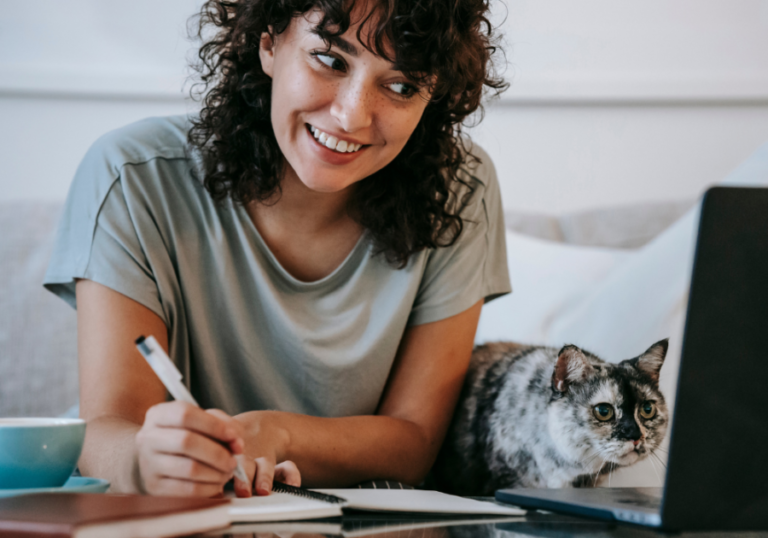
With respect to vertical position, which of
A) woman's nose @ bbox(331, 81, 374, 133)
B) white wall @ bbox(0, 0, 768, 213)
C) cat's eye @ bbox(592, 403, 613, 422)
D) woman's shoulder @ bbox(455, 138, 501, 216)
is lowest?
cat's eye @ bbox(592, 403, 613, 422)

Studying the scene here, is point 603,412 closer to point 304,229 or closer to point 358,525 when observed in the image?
point 358,525

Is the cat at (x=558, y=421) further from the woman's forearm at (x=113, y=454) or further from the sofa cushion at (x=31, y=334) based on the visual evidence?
the sofa cushion at (x=31, y=334)

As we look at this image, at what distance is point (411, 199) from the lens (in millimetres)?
1262

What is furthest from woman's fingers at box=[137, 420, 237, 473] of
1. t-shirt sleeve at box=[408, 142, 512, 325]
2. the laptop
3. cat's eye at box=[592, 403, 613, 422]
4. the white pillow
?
the white pillow

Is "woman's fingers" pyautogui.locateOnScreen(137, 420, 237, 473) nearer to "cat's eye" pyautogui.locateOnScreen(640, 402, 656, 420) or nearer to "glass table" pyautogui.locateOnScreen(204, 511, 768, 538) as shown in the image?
"glass table" pyautogui.locateOnScreen(204, 511, 768, 538)

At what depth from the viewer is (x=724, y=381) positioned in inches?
18.8

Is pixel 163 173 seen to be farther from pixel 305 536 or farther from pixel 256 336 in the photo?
pixel 305 536

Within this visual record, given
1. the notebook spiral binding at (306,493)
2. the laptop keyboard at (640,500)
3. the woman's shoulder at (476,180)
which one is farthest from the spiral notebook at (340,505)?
the woman's shoulder at (476,180)

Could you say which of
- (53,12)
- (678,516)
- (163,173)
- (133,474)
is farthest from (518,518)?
(53,12)

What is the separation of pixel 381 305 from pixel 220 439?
66 cm

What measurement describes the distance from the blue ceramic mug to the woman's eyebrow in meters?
0.61

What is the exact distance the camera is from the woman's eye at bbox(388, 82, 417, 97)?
101 centimetres

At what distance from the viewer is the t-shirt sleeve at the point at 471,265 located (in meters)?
1.27

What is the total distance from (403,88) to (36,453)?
72 centimetres
